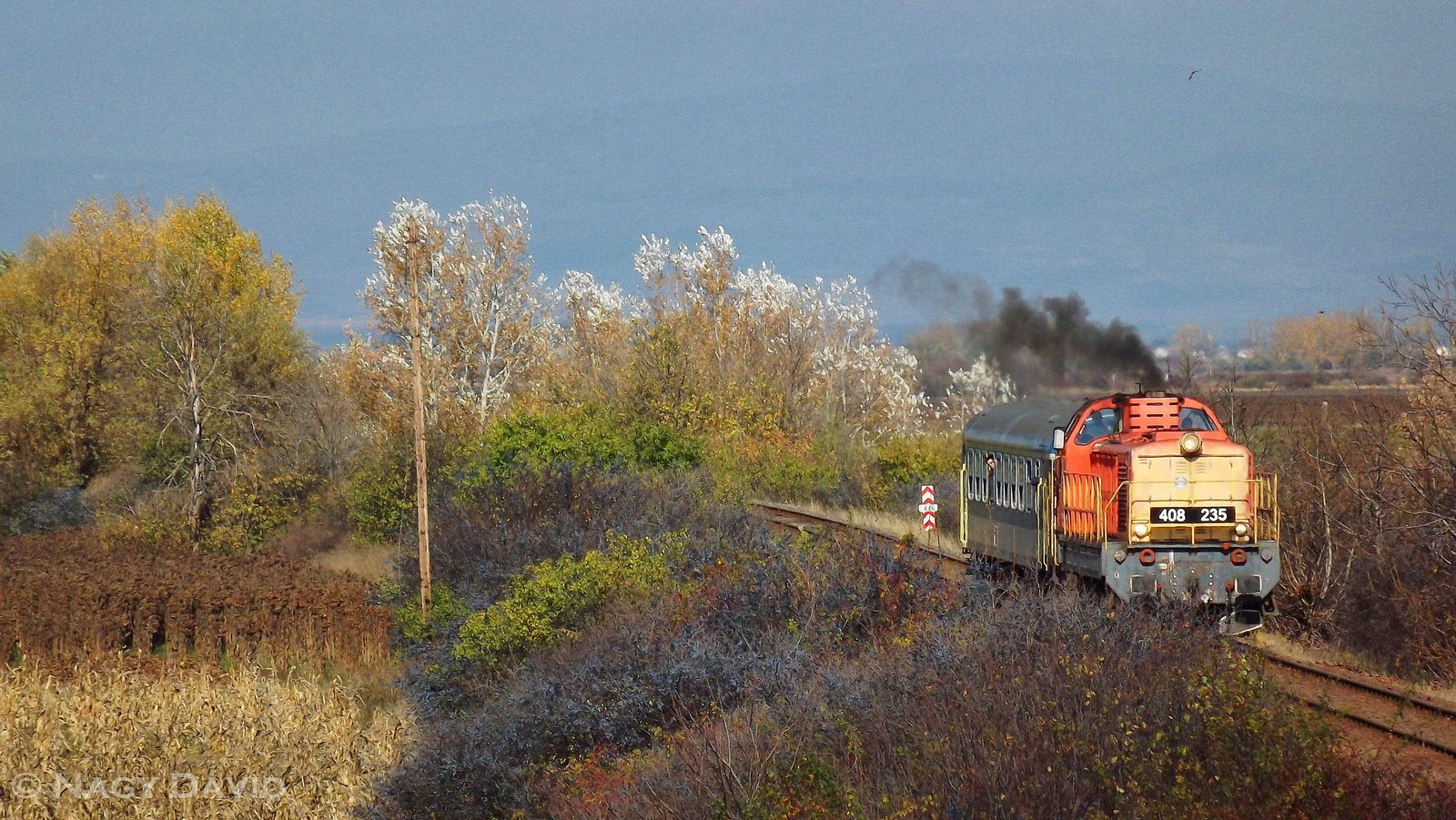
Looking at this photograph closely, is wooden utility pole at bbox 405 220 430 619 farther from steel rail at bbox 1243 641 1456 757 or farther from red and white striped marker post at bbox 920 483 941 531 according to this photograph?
steel rail at bbox 1243 641 1456 757

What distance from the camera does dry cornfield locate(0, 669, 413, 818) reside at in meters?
14.7

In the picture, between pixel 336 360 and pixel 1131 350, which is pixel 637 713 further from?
pixel 336 360

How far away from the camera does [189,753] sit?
15.5m

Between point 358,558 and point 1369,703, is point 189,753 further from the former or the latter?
point 358,558

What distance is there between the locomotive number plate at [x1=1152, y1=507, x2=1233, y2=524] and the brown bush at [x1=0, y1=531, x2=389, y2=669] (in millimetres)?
16121

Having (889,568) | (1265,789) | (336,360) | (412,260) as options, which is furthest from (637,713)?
(336,360)

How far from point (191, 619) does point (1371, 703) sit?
22.5 metres

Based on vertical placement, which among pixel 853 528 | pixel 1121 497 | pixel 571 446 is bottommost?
pixel 853 528

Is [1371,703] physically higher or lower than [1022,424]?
lower

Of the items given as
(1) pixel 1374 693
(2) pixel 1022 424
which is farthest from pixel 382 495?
(1) pixel 1374 693

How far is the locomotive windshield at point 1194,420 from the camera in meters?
15.1

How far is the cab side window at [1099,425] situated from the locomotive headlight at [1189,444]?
1344 millimetres

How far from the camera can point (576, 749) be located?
505 inches

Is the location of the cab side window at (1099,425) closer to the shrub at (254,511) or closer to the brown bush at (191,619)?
the brown bush at (191,619)
